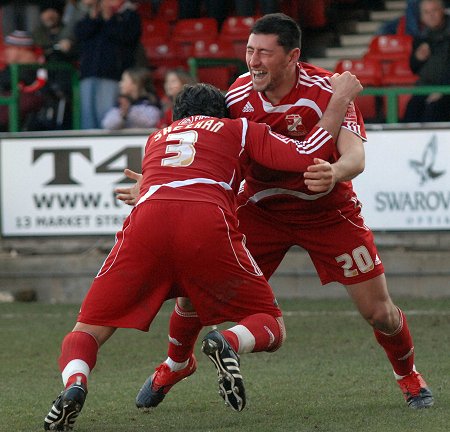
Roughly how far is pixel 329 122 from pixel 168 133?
0.84 meters

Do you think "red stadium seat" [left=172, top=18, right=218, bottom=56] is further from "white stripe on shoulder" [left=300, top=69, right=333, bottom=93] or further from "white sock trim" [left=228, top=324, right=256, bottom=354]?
"white sock trim" [left=228, top=324, right=256, bottom=354]

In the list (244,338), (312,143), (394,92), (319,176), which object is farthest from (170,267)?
(394,92)

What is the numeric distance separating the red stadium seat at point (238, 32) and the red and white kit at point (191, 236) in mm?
9064

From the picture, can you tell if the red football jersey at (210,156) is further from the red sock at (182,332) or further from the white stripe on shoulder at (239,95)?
the red sock at (182,332)

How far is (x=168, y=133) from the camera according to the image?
592 centimetres

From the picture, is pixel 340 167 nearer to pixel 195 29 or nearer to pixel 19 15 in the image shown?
pixel 195 29

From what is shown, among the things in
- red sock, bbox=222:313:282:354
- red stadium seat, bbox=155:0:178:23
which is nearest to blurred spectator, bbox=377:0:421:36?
red stadium seat, bbox=155:0:178:23

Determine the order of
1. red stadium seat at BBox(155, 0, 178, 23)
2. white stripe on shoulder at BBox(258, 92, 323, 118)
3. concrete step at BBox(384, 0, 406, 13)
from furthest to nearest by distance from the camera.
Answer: red stadium seat at BBox(155, 0, 178, 23) → concrete step at BBox(384, 0, 406, 13) → white stripe on shoulder at BBox(258, 92, 323, 118)

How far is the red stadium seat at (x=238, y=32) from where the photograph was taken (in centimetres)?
1494

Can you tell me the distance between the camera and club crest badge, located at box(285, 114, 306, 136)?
6430 millimetres

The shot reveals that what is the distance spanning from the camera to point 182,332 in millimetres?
6715

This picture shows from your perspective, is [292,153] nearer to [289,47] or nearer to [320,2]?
[289,47]

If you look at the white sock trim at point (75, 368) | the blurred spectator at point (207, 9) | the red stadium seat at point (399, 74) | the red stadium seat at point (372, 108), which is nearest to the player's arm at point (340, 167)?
the white sock trim at point (75, 368)

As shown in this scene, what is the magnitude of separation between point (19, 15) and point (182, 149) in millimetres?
10884
